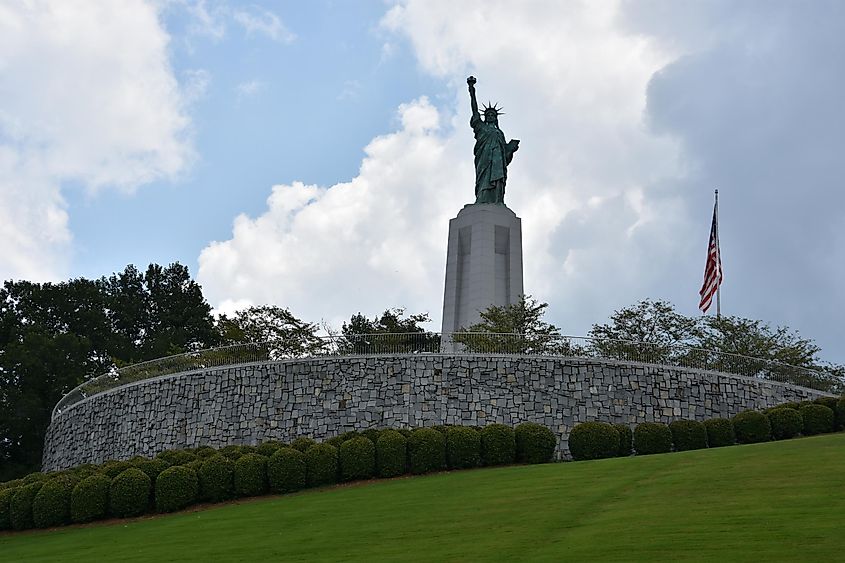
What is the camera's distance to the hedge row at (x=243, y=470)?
22281 mm

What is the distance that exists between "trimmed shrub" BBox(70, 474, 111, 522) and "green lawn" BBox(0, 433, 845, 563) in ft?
1.62

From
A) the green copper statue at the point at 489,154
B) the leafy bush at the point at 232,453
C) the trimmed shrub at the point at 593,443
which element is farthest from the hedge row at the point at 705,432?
the green copper statue at the point at 489,154

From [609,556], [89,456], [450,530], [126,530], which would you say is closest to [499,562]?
[609,556]

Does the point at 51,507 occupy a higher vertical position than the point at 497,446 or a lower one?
lower

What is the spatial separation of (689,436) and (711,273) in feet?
30.9

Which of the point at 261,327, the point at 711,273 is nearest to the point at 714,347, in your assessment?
the point at 711,273

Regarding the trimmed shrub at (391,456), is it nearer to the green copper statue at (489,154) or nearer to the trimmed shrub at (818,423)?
the trimmed shrub at (818,423)

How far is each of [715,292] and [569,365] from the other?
7390 mm

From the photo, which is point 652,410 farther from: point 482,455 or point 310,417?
point 310,417

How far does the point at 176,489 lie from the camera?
22219 mm

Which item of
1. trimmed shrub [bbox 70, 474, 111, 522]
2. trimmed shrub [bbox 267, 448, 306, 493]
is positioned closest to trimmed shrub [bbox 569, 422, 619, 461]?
trimmed shrub [bbox 267, 448, 306, 493]

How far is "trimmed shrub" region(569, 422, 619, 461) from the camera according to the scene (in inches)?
997

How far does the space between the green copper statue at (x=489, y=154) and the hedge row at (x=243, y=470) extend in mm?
17790

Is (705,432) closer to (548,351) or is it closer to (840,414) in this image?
(840,414)
